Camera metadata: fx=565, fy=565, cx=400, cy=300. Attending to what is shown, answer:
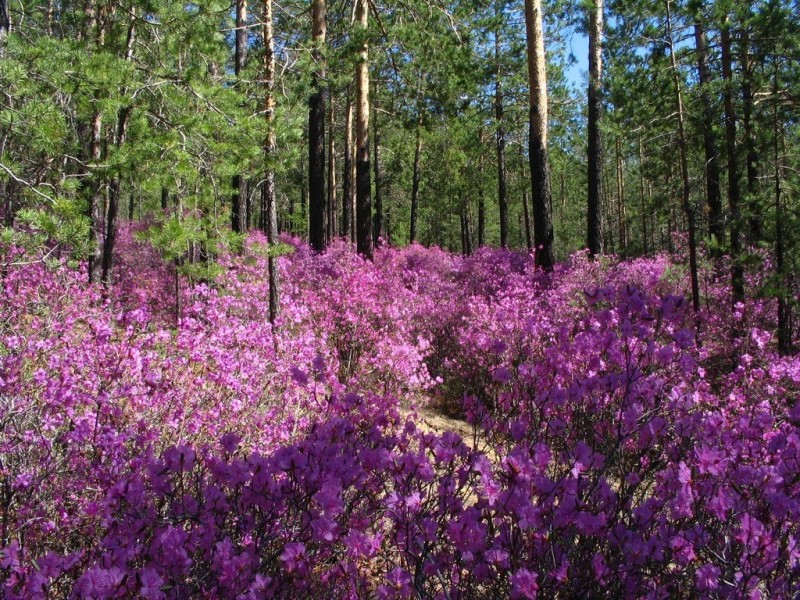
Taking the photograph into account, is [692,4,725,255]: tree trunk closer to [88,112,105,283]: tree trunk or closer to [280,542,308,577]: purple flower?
[280,542,308,577]: purple flower

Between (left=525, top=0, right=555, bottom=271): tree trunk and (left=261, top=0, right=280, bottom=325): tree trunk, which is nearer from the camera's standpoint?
(left=261, top=0, right=280, bottom=325): tree trunk

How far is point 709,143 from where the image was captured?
1002 centimetres

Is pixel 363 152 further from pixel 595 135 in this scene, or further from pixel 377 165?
pixel 377 165

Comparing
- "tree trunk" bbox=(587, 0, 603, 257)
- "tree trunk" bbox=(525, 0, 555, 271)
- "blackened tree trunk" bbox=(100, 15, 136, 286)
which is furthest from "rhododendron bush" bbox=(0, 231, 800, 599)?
"tree trunk" bbox=(587, 0, 603, 257)

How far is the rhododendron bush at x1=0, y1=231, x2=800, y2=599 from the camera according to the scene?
1.82m

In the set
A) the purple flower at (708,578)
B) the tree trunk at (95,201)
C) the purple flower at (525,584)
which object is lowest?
the purple flower at (708,578)

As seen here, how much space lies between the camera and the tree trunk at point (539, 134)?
10.0m

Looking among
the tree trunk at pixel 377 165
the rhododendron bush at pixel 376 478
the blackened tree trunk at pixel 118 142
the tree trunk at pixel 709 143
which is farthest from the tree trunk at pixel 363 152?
the rhododendron bush at pixel 376 478

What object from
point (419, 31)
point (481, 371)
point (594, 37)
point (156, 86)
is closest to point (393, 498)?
point (481, 371)

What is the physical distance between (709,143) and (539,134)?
9.71 feet

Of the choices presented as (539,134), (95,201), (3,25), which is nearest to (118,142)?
(95,201)

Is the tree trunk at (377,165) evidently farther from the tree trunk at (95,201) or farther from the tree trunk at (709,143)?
the tree trunk at (95,201)

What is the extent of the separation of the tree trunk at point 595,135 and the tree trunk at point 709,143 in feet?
5.77

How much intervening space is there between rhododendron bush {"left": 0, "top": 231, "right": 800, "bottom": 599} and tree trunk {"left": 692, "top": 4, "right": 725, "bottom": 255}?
4.28 metres
